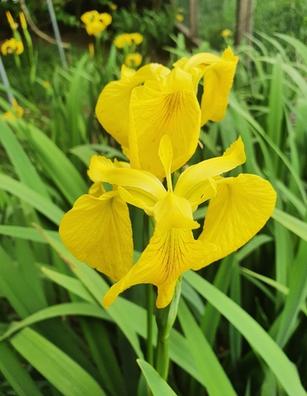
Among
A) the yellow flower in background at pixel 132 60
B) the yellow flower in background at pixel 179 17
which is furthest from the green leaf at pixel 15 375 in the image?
the yellow flower in background at pixel 179 17

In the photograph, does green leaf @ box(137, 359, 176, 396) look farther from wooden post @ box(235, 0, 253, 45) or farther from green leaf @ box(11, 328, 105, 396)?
wooden post @ box(235, 0, 253, 45)

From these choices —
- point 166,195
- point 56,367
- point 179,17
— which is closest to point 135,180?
point 166,195

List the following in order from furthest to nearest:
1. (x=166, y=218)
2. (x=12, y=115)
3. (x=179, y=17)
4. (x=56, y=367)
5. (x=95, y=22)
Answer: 1. (x=179, y=17)
2. (x=95, y=22)
3. (x=12, y=115)
4. (x=56, y=367)
5. (x=166, y=218)

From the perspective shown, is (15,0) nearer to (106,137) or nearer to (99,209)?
(106,137)

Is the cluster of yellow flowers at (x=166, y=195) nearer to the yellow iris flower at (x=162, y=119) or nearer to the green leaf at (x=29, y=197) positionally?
the yellow iris flower at (x=162, y=119)

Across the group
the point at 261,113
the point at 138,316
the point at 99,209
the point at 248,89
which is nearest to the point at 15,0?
the point at 248,89

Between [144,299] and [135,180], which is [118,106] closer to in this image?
[135,180]

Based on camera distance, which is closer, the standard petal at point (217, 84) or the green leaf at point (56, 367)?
the standard petal at point (217, 84)
